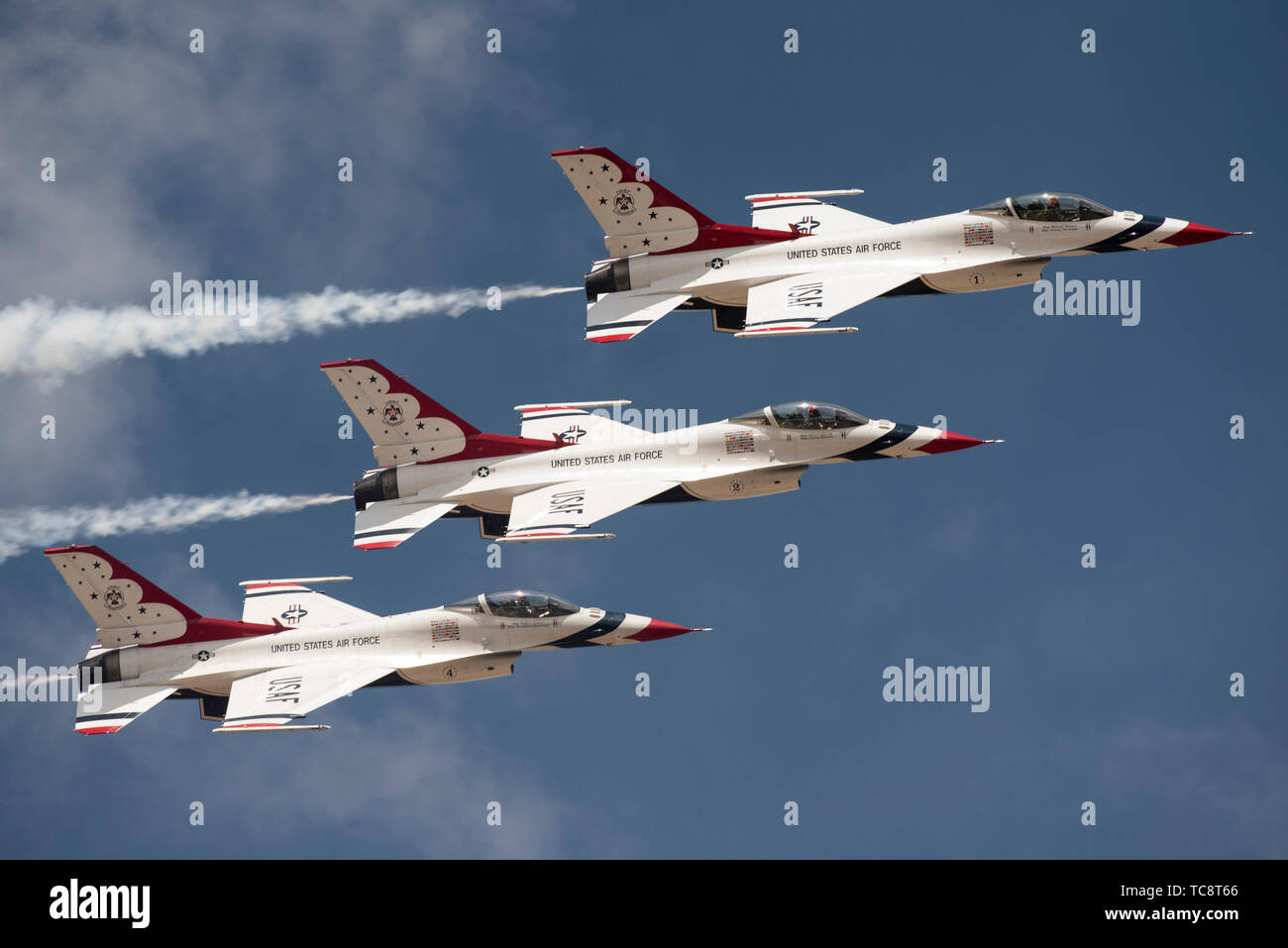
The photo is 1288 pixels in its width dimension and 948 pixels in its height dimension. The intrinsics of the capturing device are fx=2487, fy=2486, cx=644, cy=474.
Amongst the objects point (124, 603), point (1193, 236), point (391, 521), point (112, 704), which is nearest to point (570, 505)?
point (391, 521)

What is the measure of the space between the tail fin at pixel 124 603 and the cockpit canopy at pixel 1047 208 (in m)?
23.3

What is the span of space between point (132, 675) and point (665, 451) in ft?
51.7

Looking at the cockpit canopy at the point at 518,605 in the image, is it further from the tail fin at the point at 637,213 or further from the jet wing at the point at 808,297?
the tail fin at the point at 637,213

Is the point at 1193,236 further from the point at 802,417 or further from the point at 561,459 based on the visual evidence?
the point at 561,459

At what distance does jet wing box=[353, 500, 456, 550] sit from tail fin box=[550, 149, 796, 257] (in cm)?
911

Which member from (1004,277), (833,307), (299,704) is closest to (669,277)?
(833,307)

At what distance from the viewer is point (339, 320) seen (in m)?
73.4

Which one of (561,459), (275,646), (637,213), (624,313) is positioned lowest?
(275,646)

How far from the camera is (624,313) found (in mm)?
69562

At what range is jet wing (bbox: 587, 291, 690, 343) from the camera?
69.2 m

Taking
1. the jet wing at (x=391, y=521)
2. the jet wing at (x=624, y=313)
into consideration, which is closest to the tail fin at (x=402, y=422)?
the jet wing at (x=391, y=521)

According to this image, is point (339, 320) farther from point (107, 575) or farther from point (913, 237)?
point (913, 237)

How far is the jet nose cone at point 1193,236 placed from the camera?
229 feet

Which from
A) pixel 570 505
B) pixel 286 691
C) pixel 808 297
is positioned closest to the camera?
pixel 286 691
